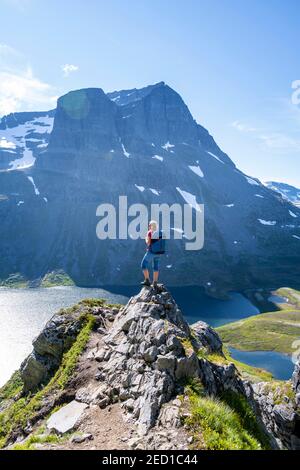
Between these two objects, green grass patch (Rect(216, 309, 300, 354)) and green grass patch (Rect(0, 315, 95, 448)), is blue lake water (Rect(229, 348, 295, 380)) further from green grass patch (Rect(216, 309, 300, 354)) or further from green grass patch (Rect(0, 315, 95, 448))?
green grass patch (Rect(0, 315, 95, 448))

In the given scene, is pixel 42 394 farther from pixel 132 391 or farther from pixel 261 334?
pixel 261 334

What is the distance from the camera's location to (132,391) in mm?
18047

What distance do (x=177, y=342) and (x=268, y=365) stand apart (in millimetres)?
140694

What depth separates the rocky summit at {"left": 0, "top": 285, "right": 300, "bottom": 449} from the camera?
583 inches

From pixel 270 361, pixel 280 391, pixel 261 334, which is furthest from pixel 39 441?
pixel 261 334

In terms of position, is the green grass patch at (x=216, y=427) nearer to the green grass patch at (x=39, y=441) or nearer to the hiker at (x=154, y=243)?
the green grass patch at (x=39, y=441)

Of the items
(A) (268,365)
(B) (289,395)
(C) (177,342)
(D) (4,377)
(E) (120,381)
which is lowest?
(A) (268,365)

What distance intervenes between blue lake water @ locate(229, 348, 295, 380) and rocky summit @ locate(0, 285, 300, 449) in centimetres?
11709

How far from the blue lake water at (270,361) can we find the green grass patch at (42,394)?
12303 centimetres

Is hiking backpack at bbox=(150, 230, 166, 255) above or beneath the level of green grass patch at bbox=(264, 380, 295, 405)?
above

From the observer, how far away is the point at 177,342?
64.9ft

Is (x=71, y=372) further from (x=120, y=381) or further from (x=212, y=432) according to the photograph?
(x=212, y=432)

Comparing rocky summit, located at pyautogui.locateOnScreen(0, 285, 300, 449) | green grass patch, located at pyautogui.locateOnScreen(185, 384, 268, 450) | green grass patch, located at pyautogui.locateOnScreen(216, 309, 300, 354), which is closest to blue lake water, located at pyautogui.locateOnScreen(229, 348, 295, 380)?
green grass patch, located at pyautogui.locateOnScreen(216, 309, 300, 354)
